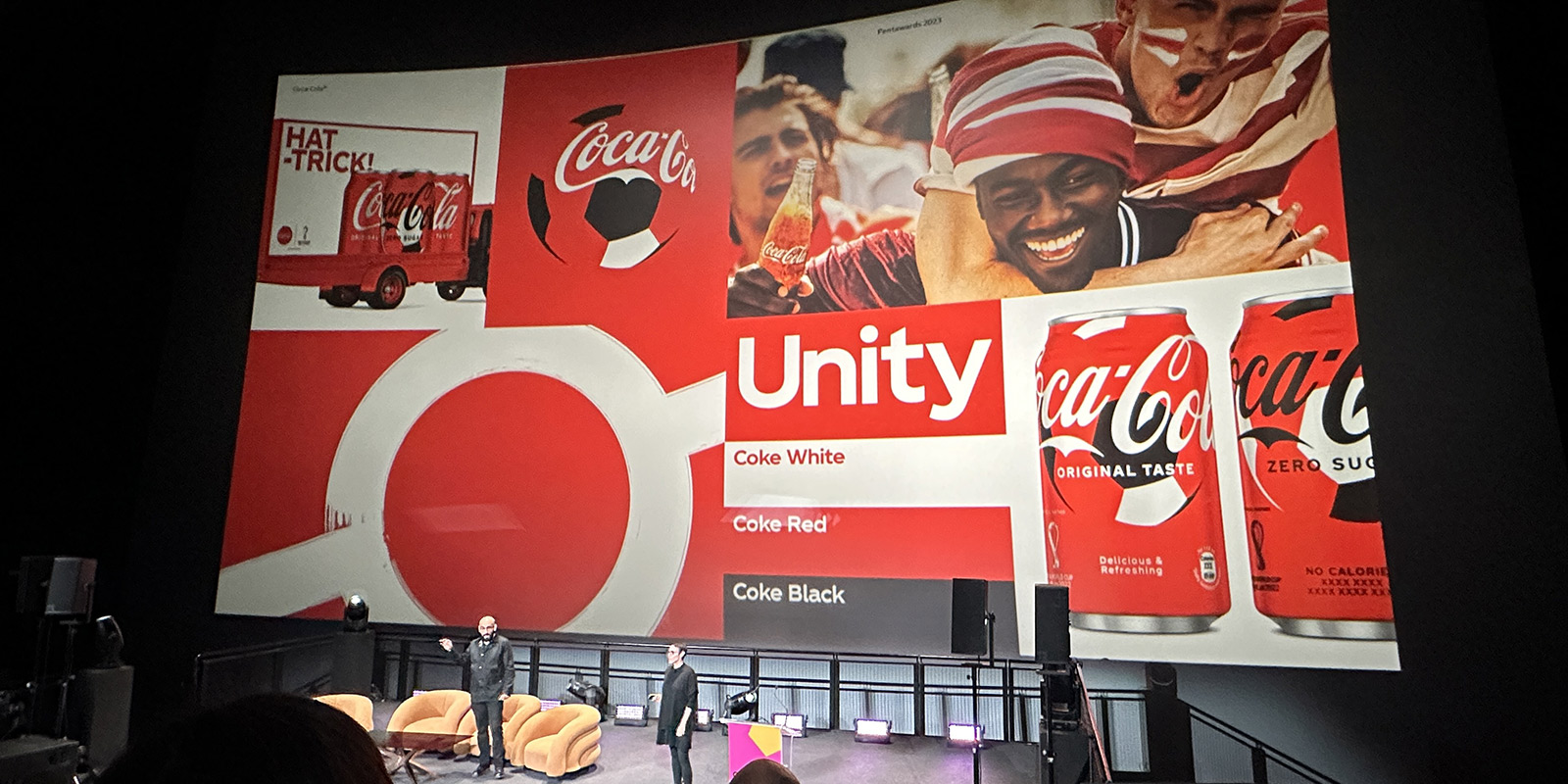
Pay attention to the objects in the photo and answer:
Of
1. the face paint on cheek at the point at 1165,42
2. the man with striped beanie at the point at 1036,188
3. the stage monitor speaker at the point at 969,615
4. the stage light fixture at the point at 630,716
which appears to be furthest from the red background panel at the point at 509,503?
the face paint on cheek at the point at 1165,42

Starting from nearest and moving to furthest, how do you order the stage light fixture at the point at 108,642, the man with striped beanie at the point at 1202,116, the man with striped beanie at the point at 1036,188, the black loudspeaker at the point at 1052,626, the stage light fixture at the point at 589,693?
the black loudspeaker at the point at 1052,626, the stage light fixture at the point at 108,642, the man with striped beanie at the point at 1202,116, the man with striped beanie at the point at 1036,188, the stage light fixture at the point at 589,693

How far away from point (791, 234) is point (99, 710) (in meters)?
4.70

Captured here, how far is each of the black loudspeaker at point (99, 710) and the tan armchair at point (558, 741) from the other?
215 centimetres

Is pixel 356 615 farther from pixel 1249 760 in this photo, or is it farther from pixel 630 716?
pixel 1249 760

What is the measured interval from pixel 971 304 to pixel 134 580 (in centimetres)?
611

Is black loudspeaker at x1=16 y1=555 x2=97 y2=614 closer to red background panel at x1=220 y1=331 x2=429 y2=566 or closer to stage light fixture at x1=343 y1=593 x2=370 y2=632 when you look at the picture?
red background panel at x1=220 y1=331 x2=429 y2=566

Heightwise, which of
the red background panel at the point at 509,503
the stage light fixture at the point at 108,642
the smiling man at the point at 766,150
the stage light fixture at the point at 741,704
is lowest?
the stage light fixture at the point at 741,704

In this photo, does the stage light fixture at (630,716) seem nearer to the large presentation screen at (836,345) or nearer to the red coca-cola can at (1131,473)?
the large presentation screen at (836,345)

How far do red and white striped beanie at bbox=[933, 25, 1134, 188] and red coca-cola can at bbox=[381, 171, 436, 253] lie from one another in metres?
3.62

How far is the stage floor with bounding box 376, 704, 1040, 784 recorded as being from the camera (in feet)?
15.1

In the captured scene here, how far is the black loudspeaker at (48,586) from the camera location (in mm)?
4797

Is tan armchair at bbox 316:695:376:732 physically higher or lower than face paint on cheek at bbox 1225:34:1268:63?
lower

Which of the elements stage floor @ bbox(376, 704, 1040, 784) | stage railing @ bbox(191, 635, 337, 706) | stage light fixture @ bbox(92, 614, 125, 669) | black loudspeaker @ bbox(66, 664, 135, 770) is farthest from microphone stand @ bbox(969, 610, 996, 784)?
stage light fixture @ bbox(92, 614, 125, 669)

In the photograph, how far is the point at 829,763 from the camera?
4.82 metres
